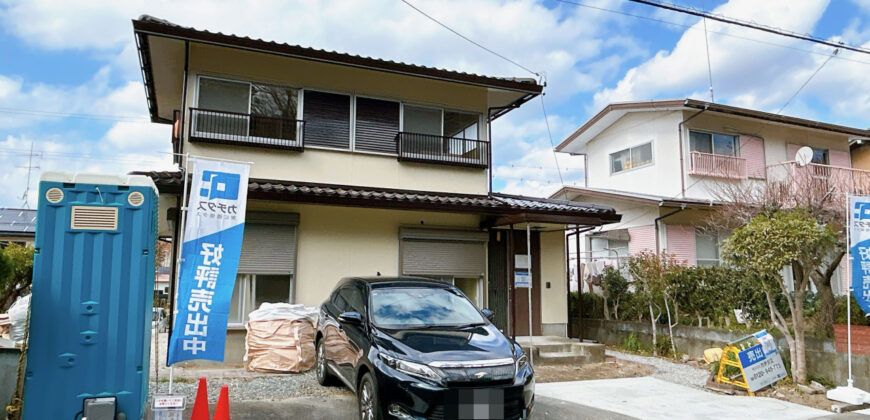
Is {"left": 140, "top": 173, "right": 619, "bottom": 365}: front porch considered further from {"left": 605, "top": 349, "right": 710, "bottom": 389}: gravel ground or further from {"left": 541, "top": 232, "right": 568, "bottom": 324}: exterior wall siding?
{"left": 605, "top": 349, "right": 710, "bottom": 389}: gravel ground

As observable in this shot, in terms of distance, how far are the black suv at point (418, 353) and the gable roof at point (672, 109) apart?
1113 cm

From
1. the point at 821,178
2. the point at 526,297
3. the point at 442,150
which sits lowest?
the point at 526,297

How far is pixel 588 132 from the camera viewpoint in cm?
1853

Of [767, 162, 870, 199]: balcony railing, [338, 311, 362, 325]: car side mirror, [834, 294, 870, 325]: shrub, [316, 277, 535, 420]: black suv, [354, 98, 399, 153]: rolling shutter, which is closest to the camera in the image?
[316, 277, 535, 420]: black suv

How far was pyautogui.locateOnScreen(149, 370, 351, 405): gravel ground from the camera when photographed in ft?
22.5

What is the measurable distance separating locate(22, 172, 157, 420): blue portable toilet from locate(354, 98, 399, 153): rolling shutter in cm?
662

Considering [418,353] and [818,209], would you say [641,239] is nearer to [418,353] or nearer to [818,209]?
[818,209]

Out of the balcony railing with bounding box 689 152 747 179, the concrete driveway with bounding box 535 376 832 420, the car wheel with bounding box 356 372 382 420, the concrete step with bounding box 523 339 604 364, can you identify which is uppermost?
the balcony railing with bounding box 689 152 747 179

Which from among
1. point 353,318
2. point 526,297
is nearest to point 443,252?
point 526,297

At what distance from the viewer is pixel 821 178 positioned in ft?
37.2

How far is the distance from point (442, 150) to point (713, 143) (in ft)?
30.4

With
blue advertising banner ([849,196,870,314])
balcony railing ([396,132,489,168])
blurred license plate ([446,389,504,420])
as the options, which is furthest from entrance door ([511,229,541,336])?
blurred license plate ([446,389,504,420])

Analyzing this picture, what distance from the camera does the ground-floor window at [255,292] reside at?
925 cm

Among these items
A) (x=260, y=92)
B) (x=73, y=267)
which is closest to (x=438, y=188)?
(x=260, y=92)
